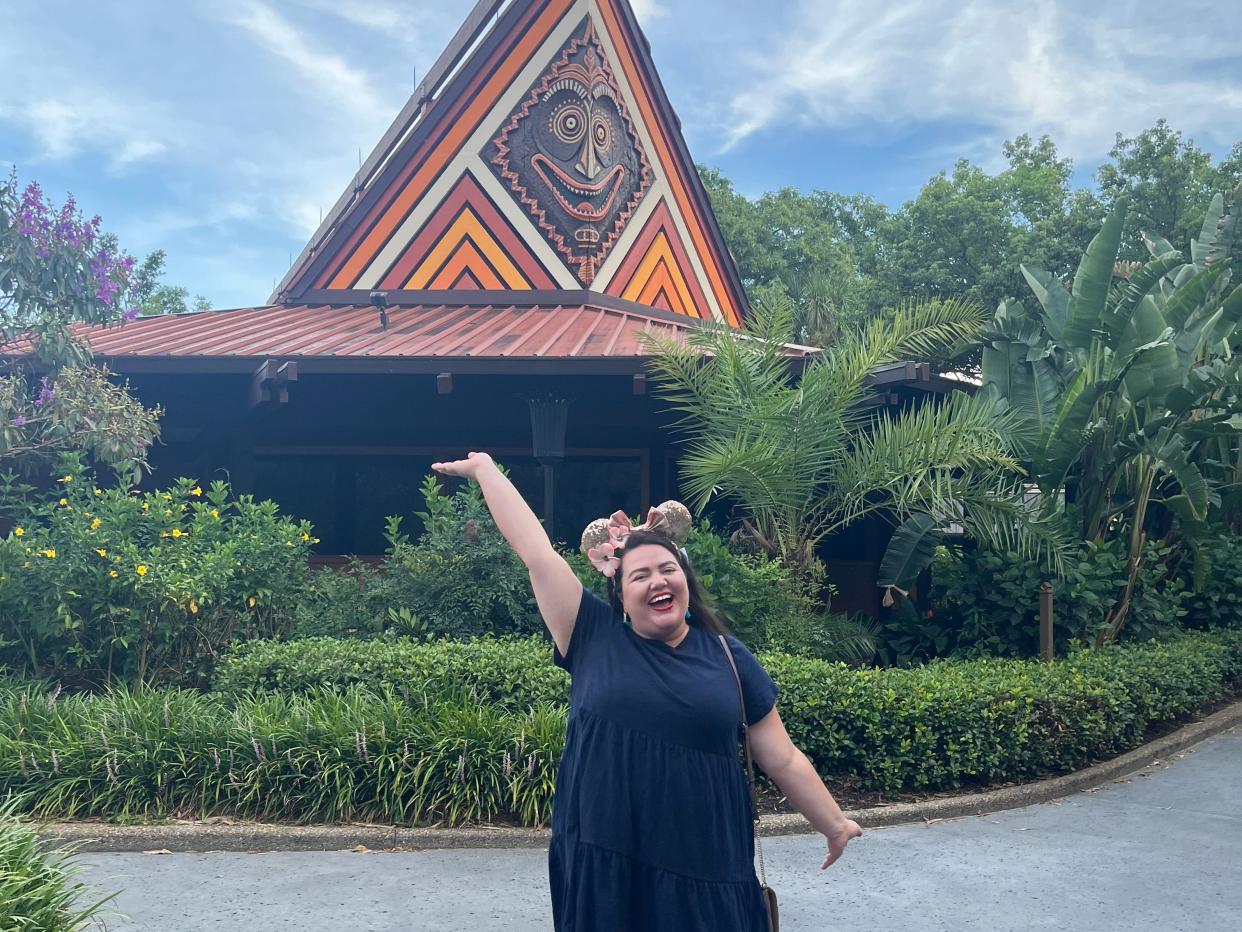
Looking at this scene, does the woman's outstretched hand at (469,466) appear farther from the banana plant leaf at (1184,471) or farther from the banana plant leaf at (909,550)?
the banana plant leaf at (1184,471)

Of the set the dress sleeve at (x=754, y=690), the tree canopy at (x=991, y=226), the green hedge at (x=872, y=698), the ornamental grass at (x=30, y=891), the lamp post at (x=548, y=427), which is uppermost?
the tree canopy at (x=991, y=226)

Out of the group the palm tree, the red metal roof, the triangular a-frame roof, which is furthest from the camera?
the triangular a-frame roof

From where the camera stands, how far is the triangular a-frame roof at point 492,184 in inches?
504

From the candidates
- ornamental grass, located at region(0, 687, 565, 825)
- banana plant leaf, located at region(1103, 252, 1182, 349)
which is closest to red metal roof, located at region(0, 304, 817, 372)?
banana plant leaf, located at region(1103, 252, 1182, 349)

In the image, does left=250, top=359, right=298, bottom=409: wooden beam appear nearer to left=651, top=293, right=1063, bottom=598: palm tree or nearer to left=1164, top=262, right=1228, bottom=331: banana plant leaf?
left=651, top=293, right=1063, bottom=598: palm tree

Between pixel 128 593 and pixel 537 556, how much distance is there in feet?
19.4

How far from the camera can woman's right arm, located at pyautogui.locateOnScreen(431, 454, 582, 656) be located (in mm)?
3025

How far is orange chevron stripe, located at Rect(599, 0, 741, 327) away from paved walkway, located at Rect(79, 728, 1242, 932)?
333 inches

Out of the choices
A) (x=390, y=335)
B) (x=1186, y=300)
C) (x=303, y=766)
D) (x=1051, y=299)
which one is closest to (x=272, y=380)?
(x=390, y=335)

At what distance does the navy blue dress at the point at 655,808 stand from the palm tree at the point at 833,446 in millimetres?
5336

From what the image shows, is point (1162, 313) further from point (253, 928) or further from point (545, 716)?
point (253, 928)

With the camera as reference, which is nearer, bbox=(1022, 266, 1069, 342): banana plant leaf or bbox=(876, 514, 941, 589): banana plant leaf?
bbox=(876, 514, 941, 589): banana plant leaf

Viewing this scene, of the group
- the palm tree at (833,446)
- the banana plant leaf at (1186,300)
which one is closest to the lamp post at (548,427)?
the palm tree at (833,446)

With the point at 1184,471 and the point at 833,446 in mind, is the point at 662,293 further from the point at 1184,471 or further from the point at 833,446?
the point at 1184,471
